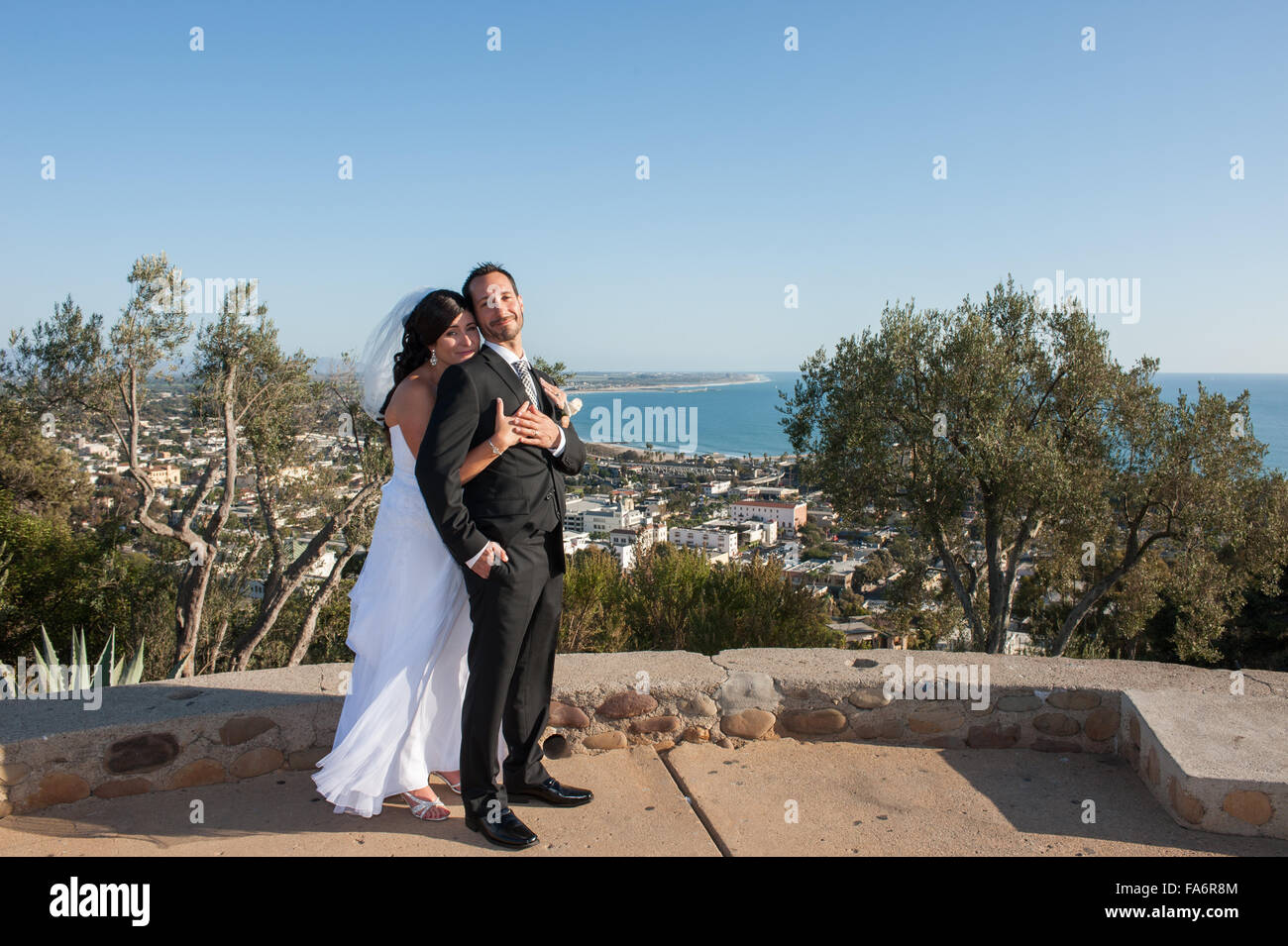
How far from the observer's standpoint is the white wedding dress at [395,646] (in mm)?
2623

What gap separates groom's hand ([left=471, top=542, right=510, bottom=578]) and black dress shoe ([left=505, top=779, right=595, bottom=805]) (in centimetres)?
86

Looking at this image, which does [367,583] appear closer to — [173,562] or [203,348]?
[203,348]

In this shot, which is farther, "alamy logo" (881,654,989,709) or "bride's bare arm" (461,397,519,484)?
"alamy logo" (881,654,989,709)

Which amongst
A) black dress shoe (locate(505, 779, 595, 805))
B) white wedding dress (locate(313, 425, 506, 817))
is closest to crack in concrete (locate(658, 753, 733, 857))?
black dress shoe (locate(505, 779, 595, 805))

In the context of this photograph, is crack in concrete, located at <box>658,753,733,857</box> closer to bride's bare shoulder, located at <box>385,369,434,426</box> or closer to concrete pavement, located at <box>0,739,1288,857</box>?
concrete pavement, located at <box>0,739,1288,857</box>

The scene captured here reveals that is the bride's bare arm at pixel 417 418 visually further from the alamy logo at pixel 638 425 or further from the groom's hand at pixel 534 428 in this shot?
the alamy logo at pixel 638 425

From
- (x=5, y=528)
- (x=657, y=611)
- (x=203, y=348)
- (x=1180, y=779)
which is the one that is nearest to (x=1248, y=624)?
(x=657, y=611)

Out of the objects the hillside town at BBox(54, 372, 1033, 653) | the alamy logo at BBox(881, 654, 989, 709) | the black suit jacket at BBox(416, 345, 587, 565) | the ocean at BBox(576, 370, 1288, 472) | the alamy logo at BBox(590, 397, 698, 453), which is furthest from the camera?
the hillside town at BBox(54, 372, 1033, 653)

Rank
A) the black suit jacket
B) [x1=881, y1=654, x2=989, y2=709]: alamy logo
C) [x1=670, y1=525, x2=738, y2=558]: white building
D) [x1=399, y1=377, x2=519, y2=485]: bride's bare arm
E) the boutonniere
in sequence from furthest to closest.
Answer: [x1=670, y1=525, x2=738, y2=558]: white building < [x1=881, y1=654, x2=989, y2=709]: alamy logo < the boutonniere < [x1=399, y1=377, x2=519, y2=485]: bride's bare arm < the black suit jacket

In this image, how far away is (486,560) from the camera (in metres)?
2.46
